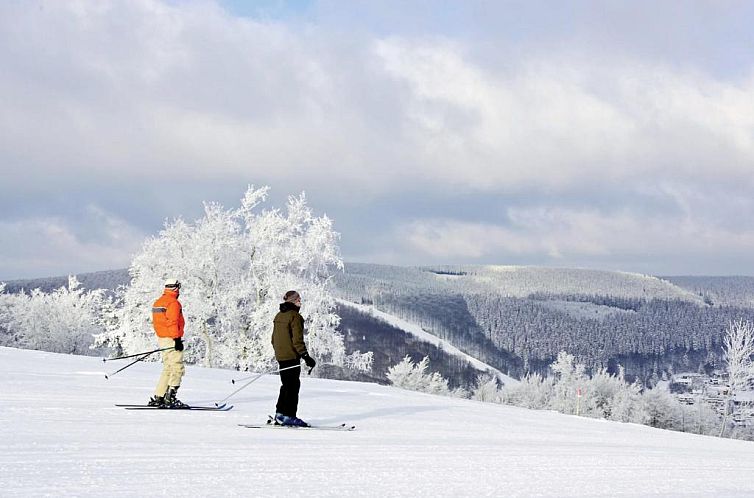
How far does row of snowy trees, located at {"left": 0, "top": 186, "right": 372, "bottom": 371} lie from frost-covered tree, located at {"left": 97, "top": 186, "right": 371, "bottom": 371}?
0.05 meters

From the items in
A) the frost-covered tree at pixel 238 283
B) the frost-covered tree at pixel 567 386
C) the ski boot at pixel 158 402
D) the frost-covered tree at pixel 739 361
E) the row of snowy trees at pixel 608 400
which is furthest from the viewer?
the frost-covered tree at pixel 567 386

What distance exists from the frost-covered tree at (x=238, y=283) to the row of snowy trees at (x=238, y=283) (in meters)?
0.05

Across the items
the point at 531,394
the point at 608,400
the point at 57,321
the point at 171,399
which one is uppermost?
the point at 57,321

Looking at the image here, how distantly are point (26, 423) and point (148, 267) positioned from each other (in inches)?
1246

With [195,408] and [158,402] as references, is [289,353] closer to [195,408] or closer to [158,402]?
[195,408]

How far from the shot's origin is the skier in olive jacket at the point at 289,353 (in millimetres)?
11688

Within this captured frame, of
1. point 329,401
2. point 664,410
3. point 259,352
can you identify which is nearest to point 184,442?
point 329,401

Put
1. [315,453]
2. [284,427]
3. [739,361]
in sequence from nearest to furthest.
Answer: [315,453]
[284,427]
[739,361]

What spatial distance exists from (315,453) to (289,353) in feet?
8.30

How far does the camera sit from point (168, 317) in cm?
1245

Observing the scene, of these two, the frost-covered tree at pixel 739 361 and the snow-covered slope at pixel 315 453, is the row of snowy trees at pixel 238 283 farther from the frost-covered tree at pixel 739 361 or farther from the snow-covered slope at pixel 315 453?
the frost-covered tree at pixel 739 361

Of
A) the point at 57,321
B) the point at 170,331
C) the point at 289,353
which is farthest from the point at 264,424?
the point at 57,321

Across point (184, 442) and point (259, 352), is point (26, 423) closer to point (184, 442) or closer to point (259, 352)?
point (184, 442)

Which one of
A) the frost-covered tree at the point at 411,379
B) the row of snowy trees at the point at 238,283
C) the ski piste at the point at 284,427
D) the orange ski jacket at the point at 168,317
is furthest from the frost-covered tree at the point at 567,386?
the orange ski jacket at the point at 168,317
